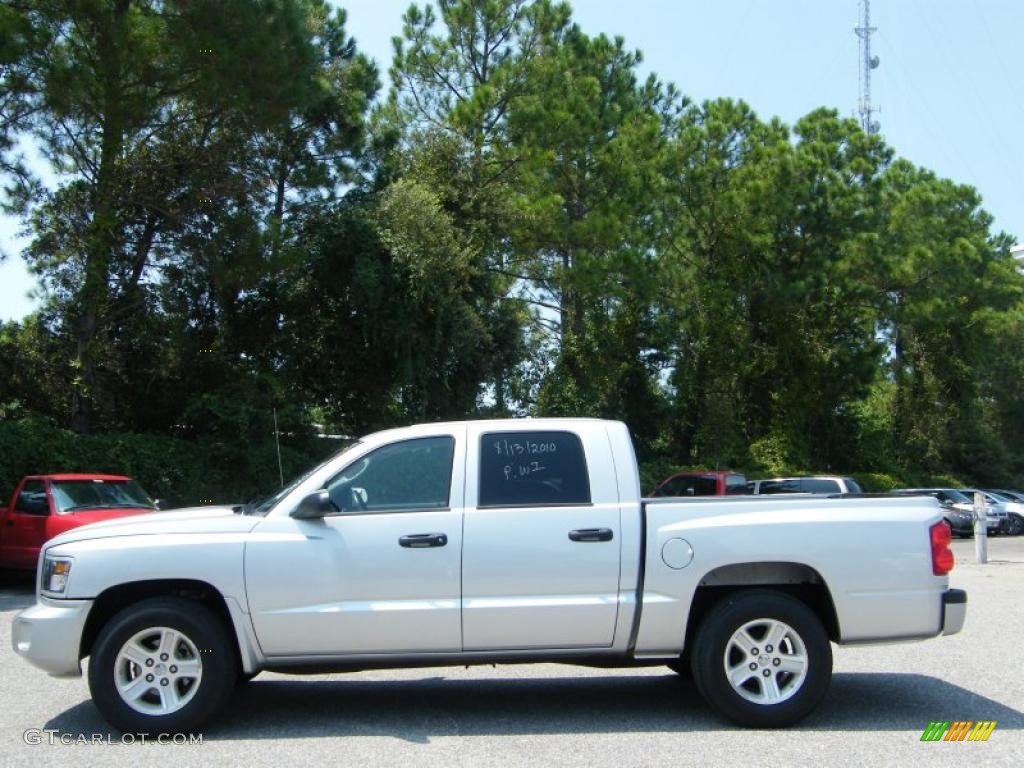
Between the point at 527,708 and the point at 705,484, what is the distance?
1481 centimetres

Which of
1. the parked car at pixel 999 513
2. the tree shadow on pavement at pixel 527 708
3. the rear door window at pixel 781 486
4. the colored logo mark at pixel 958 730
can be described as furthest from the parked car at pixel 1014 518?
the colored logo mark at pixel 958 730

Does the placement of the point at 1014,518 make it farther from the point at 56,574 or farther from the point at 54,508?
the point at 56,574

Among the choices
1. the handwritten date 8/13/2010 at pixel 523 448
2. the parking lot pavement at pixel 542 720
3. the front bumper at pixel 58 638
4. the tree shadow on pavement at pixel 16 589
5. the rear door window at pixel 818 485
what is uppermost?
the handwritten date 8/13/2010 at pixel 523 448

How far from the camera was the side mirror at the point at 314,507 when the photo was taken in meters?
6.47

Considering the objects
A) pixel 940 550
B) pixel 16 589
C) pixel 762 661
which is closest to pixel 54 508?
pixel 16 589

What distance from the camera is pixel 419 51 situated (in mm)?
32938

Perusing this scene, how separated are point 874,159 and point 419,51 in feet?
53.3

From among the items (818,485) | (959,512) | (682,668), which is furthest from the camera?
(959,512)

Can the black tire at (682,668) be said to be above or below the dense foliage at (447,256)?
below

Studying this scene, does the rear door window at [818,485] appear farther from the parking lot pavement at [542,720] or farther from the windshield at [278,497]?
the windshield at [278,497]

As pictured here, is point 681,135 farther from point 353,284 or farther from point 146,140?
point 146,140

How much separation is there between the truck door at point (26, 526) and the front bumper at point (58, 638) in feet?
27.3

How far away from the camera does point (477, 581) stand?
647 cm

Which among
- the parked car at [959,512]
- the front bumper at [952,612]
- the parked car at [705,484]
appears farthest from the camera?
the parked car at [959,512]
